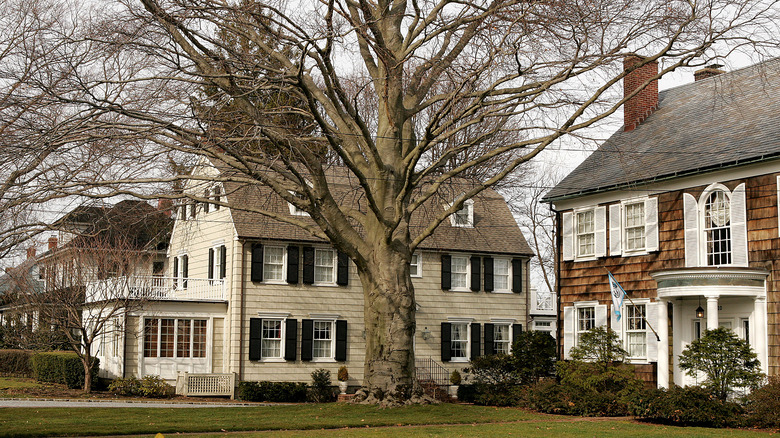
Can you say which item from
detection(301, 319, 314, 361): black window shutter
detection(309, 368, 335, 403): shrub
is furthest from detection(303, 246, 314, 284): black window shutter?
detection(309, 368, 335, 403): shrub

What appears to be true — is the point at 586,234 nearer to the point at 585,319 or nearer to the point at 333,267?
the point at 585,319

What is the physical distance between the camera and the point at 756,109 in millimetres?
23797

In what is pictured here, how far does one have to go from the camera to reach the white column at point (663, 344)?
2272 cm

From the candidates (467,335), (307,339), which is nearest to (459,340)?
(467,335)

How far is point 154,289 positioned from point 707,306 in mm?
19071

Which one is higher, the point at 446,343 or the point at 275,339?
the point at 275,339

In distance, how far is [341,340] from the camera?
33375 millimetres

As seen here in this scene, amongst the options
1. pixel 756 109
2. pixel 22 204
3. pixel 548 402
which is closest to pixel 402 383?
pixel 548 402

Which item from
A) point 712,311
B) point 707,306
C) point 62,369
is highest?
point 707,306

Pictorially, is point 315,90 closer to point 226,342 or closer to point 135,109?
point 135,109

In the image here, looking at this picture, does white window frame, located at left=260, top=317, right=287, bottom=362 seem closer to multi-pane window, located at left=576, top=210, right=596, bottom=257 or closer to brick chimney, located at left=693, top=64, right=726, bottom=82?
multi-pane window, located at left=576, top=210, right=596, bottom=257

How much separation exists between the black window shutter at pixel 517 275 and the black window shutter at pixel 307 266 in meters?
8.78

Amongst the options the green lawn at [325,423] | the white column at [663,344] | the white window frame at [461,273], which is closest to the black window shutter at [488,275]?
the white window frame at [461,273]

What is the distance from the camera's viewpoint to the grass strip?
55.0 feet
